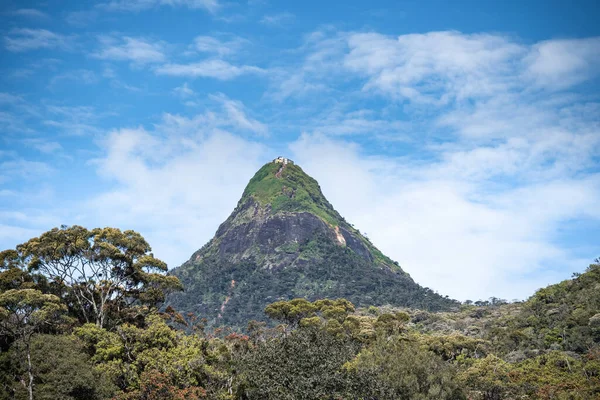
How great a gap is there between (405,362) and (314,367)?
7.11m

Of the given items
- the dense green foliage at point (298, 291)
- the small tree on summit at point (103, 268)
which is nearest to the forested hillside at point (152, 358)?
the small tree on summit at point (103, 268)

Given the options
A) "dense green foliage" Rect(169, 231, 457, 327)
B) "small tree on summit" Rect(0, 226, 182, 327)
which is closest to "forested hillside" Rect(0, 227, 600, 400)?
"small tree on summit" Rect(0, 226, 182, 327)

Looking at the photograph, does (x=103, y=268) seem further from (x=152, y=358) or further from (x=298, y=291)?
(x=298, y=291)

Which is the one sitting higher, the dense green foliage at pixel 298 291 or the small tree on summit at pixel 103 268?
the dense green foliage at pixel 298 291

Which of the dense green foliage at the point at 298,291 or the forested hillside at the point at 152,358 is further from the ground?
the dense green foliage at the point at 298,291

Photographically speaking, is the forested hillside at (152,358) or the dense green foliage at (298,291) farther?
the dense green foliage at (298,291)

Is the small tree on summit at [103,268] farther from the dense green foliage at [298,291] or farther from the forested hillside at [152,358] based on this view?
the dense green foliage at [298,291]

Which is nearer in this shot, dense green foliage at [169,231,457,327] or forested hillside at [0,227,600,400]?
forested hillside at [0,227,600,400]

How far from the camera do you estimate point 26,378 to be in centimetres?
3438

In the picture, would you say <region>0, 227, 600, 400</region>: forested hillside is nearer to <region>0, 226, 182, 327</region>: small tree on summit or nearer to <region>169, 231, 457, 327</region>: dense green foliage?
<region>0, 226, 182, 327</region>: small tree on summit

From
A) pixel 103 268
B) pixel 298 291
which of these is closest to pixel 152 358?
pixel 103 268

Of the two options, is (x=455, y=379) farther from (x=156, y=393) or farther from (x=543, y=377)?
(x=156, y=393)

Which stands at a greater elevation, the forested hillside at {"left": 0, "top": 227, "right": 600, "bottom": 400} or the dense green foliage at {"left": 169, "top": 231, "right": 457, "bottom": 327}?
the dense green foliage at {"left": 169, "top": 231, "right": 457, "bottom": 327}

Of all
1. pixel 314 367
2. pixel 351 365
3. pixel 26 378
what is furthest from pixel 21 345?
pixel 351 365
